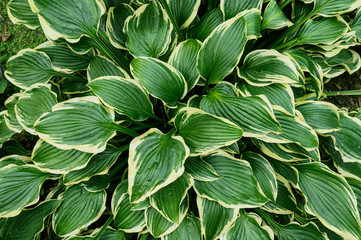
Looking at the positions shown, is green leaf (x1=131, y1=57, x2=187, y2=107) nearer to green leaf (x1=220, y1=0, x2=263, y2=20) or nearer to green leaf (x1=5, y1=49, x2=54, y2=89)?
green leaf (x1=220, y1=0, x2=263, y2=20)

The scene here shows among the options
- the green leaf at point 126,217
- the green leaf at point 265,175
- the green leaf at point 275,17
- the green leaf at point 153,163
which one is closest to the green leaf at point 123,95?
the green leaf at point 153,163

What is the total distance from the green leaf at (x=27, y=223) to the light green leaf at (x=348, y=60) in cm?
196

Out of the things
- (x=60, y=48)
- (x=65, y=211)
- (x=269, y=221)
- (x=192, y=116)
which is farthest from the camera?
(x=60, y=48)

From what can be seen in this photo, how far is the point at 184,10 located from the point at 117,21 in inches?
15.7

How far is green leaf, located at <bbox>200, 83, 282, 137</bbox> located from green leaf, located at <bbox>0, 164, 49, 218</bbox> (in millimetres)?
921

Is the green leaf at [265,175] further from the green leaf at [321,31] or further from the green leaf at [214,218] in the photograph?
Answer: the green leaf at [321,31]

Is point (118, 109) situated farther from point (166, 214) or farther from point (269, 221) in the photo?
point (269, 221)

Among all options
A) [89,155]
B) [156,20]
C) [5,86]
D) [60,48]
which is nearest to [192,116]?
[89,155]

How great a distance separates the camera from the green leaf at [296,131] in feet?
4.02

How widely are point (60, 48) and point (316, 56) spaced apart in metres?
1.64

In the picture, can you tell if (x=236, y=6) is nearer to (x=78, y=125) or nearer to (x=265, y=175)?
(x=265, y=175)

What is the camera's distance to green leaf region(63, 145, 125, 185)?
1.27 metres

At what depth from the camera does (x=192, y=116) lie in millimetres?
1115

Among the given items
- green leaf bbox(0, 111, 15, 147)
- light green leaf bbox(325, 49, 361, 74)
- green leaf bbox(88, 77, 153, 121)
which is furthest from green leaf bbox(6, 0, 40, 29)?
light green leaf bbox(325, 49, 361, 74)
